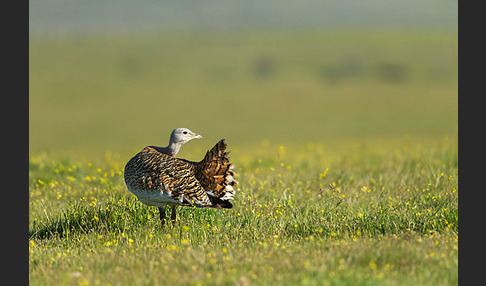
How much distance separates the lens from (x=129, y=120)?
63.5 meters

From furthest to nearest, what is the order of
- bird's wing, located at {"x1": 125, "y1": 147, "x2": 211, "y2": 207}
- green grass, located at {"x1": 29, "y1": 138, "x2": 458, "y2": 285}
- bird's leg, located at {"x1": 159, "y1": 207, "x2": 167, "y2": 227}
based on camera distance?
bird's leg, located at {"x1": 159, "y1": 207, "x2": 167, "y2": 227}
bird's wing, located at {"x1": 125, "y1": 147, "x2": 211, "y2": 207}
green grass, located at {"x1": 29, "y1": 138, "x2": 458, "y2": 285}

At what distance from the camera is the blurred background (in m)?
50.2

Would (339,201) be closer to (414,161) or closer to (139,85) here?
(414,161)

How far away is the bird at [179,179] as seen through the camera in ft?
27.2

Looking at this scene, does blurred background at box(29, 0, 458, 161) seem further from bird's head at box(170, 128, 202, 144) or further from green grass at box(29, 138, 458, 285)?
bird's head at box(170, 128, 202, 144)

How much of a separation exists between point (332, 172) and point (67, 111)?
214 ft

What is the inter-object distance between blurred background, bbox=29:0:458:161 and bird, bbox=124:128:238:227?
1322cm

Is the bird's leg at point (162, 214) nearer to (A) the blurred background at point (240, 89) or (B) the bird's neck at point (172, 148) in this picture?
(B) the bird's neck at point (172, 148)

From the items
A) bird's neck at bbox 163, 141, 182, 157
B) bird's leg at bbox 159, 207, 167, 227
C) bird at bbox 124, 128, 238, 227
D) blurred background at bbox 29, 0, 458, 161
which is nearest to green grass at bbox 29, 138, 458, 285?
bird's leg at bbox 159, 207, 167, 227

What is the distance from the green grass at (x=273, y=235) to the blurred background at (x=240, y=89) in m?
11.5

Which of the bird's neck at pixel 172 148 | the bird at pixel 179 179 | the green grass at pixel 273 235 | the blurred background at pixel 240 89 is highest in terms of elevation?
the blurred background at pixel 240 89

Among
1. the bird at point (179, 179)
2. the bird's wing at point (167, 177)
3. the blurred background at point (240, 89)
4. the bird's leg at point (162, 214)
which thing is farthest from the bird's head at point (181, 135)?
the blurred background at point (240, 89)

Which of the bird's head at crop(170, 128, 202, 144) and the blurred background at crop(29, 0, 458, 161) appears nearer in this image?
the bird's head at crop(170, 128, 202, 144)

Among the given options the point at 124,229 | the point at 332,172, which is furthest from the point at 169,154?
the point at 332,172
